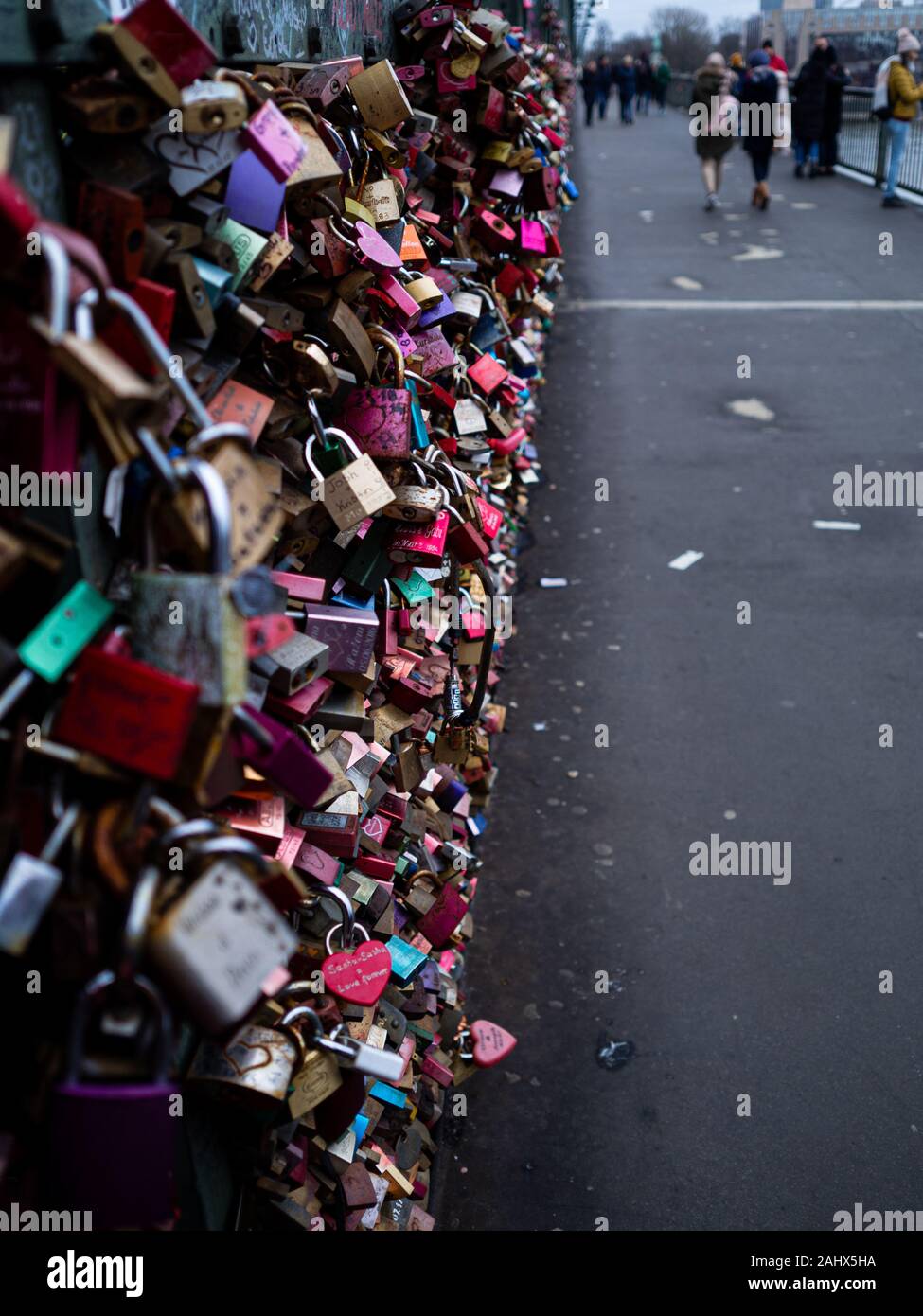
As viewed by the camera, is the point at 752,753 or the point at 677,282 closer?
the point at 752,753

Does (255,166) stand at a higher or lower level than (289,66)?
lower

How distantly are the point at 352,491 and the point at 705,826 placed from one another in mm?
2149

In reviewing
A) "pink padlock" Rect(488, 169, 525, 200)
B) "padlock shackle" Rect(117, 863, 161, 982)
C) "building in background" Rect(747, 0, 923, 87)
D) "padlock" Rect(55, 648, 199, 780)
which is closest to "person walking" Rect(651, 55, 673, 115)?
"building in background" Rect(747, 0, 923, 87)

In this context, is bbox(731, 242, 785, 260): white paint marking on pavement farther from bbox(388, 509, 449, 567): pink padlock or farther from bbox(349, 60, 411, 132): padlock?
bbox(388, 509, 449, 567): pink padlock

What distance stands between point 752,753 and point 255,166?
3.00 m

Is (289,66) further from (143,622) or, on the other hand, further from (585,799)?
(585,799)

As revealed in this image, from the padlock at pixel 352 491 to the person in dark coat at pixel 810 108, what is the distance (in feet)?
54.8

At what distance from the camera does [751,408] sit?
25.3 feet

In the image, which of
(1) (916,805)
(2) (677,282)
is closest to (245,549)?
(1) (916,805)

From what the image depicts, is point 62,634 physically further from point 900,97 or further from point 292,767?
point 900,97

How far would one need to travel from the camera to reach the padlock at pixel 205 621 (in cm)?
106

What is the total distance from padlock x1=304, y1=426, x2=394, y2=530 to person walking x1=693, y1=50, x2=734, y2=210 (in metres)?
13.7

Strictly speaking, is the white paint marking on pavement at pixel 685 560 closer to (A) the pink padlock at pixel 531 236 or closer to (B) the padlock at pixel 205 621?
(A) the pink padlock at pixel 531 236

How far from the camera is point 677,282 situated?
36.1 feet
